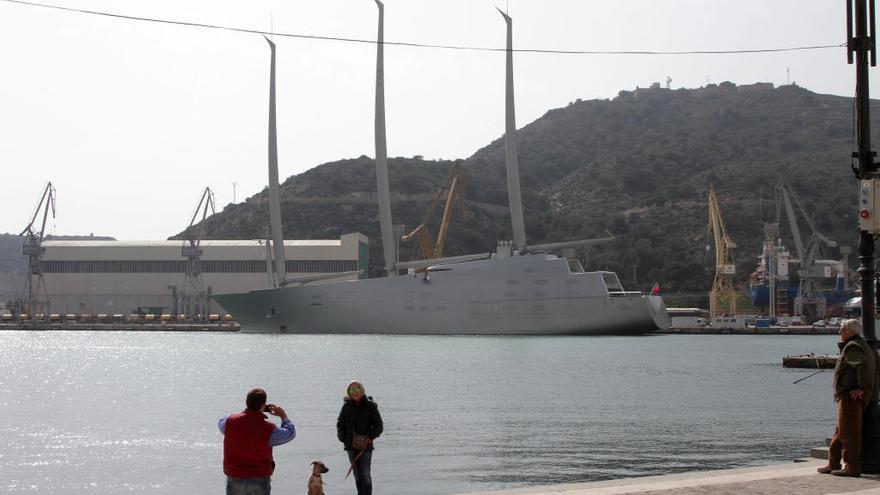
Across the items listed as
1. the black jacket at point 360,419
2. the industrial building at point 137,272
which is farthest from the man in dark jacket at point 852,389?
the industrial building at point 137,272

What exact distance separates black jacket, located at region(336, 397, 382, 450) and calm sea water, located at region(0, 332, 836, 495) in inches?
187

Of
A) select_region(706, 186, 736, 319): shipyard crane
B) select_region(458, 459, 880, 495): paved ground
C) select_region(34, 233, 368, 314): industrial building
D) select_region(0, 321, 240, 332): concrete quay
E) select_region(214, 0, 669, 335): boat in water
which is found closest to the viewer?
select_region(458, 459, 880, 495): paved ground

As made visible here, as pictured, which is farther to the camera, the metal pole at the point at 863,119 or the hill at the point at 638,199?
the hill at the point at 638,199

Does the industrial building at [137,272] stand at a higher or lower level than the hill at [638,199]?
lower

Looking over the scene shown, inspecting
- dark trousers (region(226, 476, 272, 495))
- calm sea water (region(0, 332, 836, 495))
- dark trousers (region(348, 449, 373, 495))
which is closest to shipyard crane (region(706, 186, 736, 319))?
calm sea water (region(0, 332, 836, 495))

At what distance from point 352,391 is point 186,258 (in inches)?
3564

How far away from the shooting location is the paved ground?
9633 mm

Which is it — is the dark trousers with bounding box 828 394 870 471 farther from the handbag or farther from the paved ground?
the handbag

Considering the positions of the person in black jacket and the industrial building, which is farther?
the industrial building

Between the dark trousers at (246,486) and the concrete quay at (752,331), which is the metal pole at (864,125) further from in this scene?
the concrete quay at (752,331)

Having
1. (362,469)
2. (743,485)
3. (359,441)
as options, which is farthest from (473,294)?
(743,485)

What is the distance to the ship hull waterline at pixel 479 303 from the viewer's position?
7225cm

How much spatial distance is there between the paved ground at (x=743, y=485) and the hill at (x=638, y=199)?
117 m

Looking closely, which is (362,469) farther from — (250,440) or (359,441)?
(250,440)
